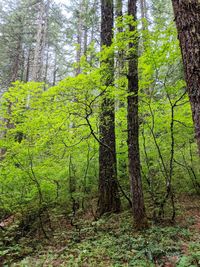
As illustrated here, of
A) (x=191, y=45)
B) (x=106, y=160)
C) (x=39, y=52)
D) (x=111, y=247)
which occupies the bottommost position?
(x=111, y=247)

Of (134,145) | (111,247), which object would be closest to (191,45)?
(134,145)

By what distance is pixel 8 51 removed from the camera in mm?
16531

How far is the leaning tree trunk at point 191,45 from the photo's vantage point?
2.15m

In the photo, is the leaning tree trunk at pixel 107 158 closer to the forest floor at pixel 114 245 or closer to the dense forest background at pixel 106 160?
the dense forest background at pixel 106 160

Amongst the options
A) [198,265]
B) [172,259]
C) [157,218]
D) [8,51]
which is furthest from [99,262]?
[8,51]

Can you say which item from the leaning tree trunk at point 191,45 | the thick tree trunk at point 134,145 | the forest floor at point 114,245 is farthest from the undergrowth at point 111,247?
the leaning tree trunk at point 191,45

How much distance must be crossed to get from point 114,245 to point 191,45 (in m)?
3.58

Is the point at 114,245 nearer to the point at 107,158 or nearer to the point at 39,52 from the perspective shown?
the point at 107,158

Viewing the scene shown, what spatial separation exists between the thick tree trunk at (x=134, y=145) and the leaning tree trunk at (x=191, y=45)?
91.8 inches

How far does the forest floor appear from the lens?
11.6ft

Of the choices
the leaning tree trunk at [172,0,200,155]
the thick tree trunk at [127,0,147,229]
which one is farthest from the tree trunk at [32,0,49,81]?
the leaning tree trunk at [172,0,200,155]

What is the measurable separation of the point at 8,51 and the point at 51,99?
14057mm

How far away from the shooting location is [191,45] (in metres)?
2.21

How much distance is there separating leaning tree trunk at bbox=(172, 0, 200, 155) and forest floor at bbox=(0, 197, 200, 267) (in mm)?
2182
